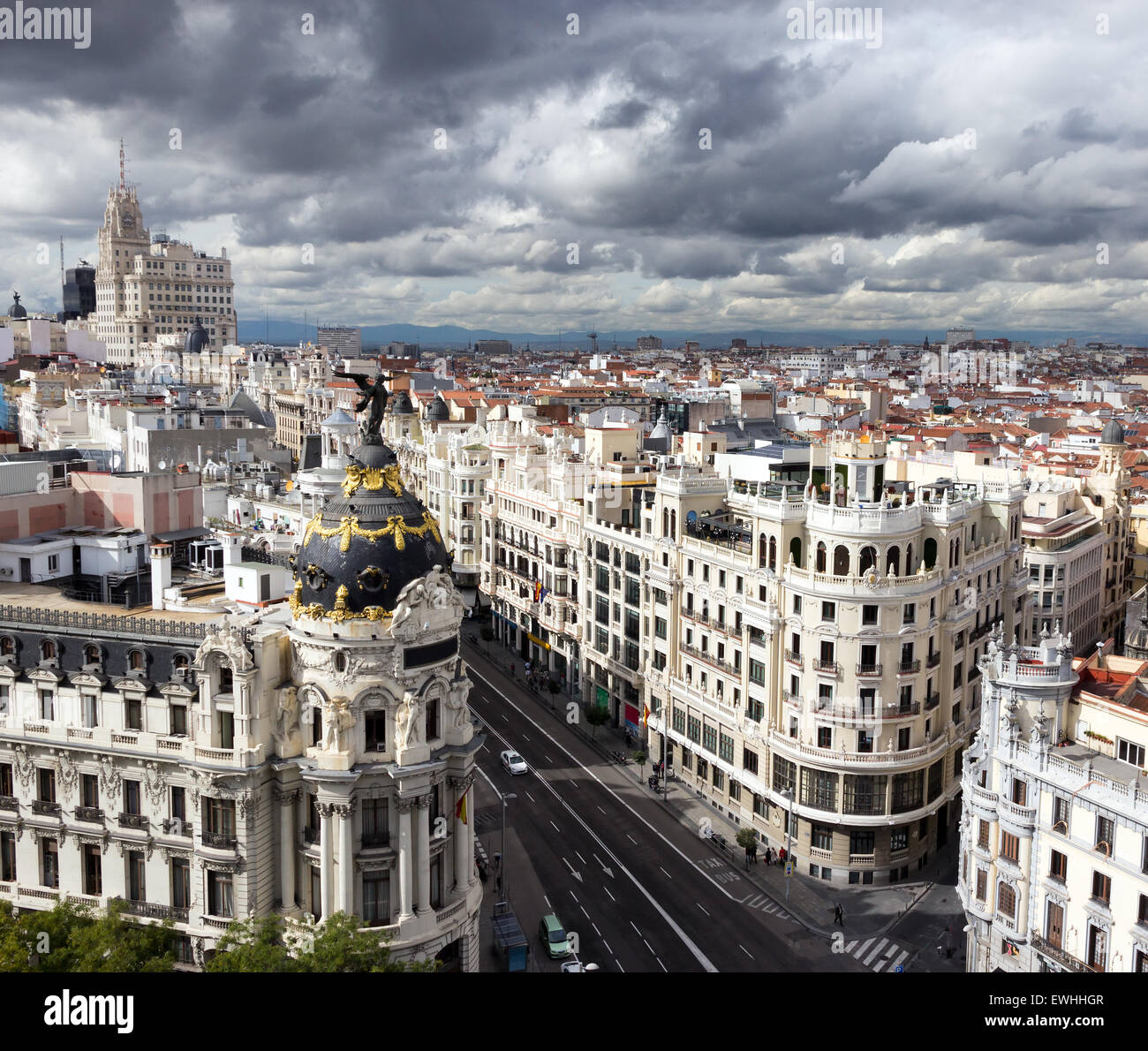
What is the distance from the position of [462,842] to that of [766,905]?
978 inches

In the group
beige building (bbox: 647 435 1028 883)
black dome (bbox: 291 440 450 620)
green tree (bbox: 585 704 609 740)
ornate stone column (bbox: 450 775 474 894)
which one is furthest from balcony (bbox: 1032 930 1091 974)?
green tree (bbox: 585 704 609 740)

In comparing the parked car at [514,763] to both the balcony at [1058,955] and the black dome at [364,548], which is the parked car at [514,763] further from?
the balcony at [1058,955]

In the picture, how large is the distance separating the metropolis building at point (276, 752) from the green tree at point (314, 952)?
3.57m

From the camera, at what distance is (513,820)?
264 ft

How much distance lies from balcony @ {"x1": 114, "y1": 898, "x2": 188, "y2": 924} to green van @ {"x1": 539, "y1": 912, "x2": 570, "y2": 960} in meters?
20.8

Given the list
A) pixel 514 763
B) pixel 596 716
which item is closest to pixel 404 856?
pixel 514 763

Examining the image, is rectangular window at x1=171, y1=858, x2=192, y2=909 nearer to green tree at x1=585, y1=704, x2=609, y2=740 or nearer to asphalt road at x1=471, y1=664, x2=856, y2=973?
asphalt road at x1=471, y1=664, x2=856, y2=973

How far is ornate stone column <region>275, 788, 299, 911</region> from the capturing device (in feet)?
173

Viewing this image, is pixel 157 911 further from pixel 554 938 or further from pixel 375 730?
pixel 554 938

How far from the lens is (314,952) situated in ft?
145

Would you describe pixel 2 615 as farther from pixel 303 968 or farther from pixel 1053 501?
pixel 1053 501

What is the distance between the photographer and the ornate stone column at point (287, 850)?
52719mm
